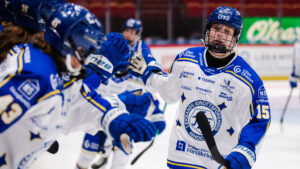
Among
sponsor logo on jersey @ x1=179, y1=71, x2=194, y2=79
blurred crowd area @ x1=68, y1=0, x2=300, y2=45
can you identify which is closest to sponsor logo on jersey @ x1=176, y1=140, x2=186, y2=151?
sponsor logo on jersey @ x1=179, y1=71, x2=194, y2=79

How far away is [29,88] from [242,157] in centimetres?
97

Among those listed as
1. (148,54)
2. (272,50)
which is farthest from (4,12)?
(272,50)

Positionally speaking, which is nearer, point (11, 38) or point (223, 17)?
point (11, 38)

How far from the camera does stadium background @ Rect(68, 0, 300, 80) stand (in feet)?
32.8

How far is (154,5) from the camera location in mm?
11023

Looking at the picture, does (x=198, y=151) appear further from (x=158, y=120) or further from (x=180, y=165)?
(x=158, y=120)

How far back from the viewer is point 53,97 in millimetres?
1188

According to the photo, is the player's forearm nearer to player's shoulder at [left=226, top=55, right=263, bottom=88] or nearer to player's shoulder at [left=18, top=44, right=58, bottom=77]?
player's shoulder at [left=226, top=55, right=263, bottom=88]

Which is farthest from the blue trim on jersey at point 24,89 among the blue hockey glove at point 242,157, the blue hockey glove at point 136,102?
the blue hockey glove at point 136,102

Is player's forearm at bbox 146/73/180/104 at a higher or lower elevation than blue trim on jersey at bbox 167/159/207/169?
higher

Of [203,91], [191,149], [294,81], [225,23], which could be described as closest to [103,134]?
[191,149]

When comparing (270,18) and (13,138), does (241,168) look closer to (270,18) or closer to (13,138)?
(13,138)

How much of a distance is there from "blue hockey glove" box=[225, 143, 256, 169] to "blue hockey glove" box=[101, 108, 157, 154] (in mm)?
542

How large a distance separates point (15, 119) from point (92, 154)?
2005 millimetres
